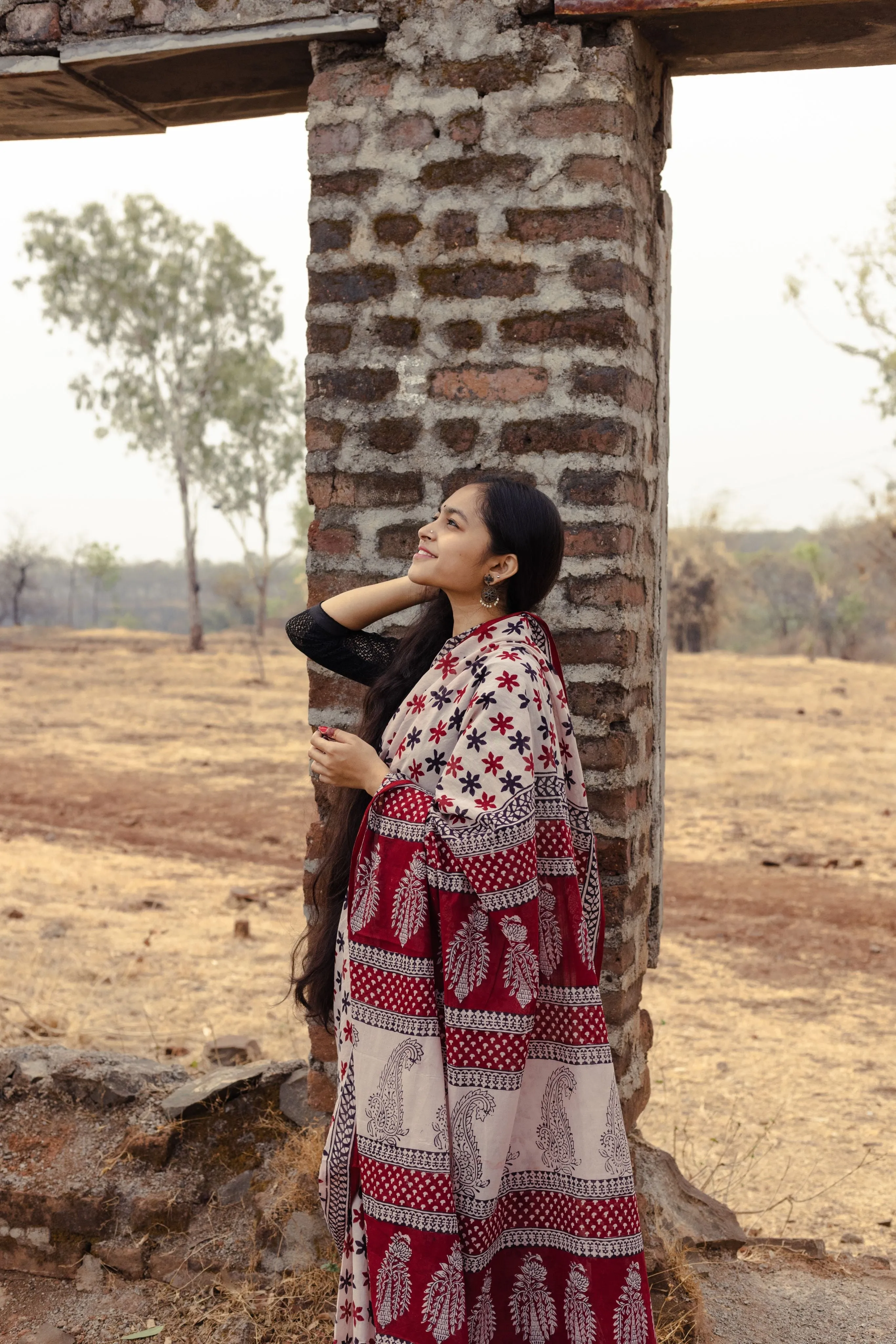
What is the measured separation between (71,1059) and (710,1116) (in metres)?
2.32

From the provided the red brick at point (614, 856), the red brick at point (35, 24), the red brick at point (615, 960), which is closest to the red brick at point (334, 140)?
the red brick at point (35, 24)

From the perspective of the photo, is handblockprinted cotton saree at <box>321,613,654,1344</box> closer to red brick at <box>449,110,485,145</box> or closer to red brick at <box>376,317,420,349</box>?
red brick at <box>376,317,420,349</box>

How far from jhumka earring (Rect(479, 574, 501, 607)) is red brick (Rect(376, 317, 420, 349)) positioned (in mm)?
872

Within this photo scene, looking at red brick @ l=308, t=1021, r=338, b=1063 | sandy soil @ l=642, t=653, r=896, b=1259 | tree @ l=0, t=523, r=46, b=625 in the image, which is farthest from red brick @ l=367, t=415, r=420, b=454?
tree @ l=0, t=523, r=46, b=625

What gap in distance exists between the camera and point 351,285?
2834 millimetres

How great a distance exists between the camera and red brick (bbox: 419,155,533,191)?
106 inches

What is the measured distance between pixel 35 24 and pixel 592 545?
6.56 feet

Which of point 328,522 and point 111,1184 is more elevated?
point 328,522

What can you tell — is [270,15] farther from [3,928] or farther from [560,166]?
[3,928]

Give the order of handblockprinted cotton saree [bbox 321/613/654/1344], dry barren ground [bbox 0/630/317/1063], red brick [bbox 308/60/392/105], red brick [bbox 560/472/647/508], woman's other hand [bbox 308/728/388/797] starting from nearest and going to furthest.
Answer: handblockprinted cotton saree [bbox 321/613/654/1344], woman's other hand [bbox 308/728/388/797], red brick [bbox 560/472/647/508], red brick [bbox 308/60/392/105], dry barren ground [bbox 0/630/317/1063]

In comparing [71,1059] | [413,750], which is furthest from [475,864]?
[71,1059]

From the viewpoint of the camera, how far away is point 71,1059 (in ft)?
11.4

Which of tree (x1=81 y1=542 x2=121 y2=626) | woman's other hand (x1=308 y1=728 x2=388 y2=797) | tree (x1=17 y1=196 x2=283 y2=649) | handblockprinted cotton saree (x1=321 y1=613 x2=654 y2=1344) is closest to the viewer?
handblockprinted cotton saree (x1=321 y1=613 x2=654 y2=1344)

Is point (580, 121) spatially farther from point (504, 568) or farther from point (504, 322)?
point (504, 568)
